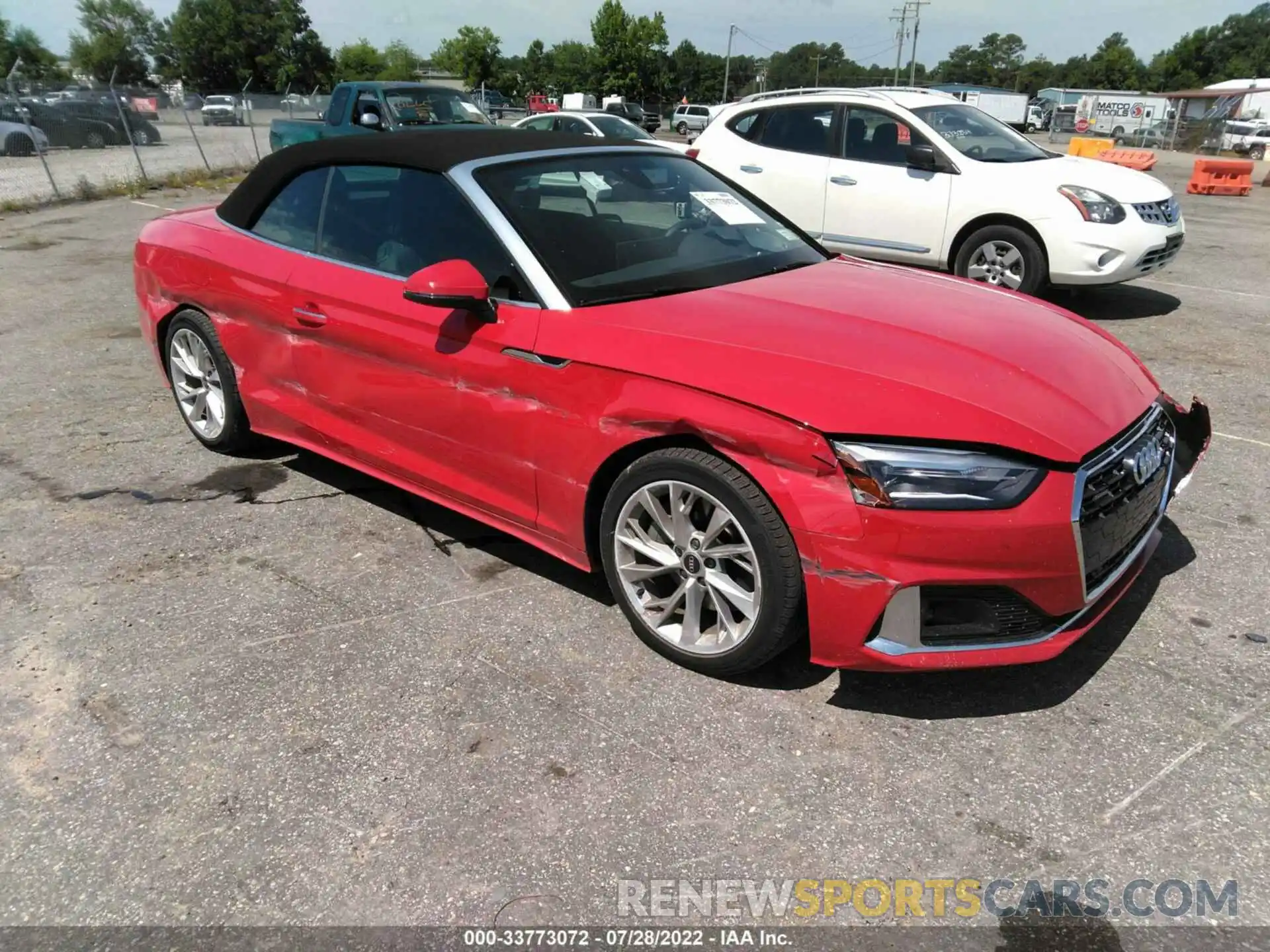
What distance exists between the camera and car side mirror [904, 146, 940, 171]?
25.0 feet

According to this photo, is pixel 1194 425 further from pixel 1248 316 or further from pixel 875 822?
pixel 1248 316

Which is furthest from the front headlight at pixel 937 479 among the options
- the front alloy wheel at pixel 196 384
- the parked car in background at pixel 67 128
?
the parked car in background at pixel 67 128

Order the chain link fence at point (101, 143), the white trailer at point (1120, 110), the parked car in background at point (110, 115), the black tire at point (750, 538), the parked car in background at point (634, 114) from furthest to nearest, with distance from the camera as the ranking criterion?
the white trailer at point (1120, 110)
the parked car in background at point (634, 114)
the parked car in background at point (110, 115)
the chain link fence at point (101, 143)
the black tire at point (750, 538)

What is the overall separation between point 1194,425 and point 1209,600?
649 mm

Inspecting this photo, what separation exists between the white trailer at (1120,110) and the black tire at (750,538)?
55.6 metres

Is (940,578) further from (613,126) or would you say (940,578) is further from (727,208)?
(613,126)

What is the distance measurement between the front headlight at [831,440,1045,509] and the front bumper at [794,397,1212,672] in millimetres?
28

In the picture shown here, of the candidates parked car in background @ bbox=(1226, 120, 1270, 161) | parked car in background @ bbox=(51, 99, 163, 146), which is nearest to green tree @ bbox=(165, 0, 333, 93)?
parked car in background @ bbox=(51, 99, 163, 146)

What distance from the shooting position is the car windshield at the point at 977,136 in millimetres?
7746

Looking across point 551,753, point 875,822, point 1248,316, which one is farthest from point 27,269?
point 1248,316

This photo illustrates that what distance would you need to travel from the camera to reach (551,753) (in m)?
2.61

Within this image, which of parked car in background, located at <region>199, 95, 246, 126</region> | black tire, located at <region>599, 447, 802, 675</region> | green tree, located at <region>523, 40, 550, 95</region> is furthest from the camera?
green tree, located at <region>523, 40, 550, 95</region>

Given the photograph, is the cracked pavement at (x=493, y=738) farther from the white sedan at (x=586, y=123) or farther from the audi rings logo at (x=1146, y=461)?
the white sedan at (x=586, y=123)

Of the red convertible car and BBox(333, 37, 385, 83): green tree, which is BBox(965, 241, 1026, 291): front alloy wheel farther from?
BBox(333, 37, 385, 83): green tree
